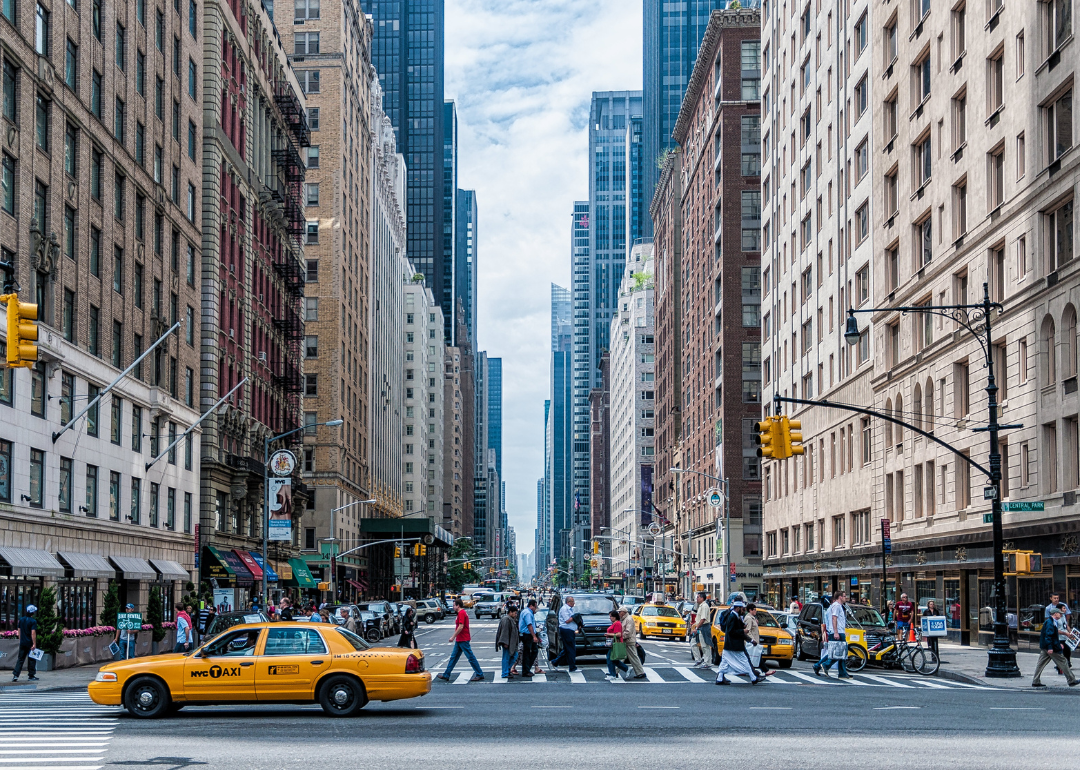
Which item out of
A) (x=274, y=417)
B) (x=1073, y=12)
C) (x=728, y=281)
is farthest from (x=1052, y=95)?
(x=728, y=281)

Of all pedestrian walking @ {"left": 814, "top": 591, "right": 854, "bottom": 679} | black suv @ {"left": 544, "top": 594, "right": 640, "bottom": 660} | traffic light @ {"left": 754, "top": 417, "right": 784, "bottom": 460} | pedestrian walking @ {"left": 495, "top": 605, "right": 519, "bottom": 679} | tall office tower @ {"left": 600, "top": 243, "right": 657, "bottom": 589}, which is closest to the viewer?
pedestrian walking @ {"left": 495, "top": 605, "right": 519, "bottom": 679}

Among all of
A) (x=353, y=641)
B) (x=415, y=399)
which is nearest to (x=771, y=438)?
(x=353, y=641)

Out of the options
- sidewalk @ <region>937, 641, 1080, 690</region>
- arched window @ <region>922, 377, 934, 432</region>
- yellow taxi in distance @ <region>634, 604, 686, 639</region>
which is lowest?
yellow taxi in distance @ <region>634, 604, 686, 639</region>

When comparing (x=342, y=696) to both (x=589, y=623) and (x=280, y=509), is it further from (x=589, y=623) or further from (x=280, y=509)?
(x=280, y=509)

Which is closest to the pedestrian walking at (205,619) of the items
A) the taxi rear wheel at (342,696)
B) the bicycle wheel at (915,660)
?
the bicycle wheel at (915,660)

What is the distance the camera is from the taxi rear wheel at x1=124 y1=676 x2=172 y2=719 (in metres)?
21.1

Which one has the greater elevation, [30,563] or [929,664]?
[30,563]

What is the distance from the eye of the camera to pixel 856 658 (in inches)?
1353

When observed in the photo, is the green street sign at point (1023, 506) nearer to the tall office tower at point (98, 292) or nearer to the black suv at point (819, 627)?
the black suv at point (819, 627)

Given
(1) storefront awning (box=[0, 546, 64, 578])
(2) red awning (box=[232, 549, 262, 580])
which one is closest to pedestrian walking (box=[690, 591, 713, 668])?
(1) storefront awning (box=[0, 546, 64, 578])

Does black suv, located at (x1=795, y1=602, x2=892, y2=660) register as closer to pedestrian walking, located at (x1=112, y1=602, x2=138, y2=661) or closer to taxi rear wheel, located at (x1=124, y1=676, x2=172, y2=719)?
pedestrian walking, located at (x1=112, y1=602, x2=138, y2=661)

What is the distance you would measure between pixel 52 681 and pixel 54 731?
43.4 ft

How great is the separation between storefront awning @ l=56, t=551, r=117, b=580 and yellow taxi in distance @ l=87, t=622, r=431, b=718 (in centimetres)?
2198

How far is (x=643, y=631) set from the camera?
55156 mm
